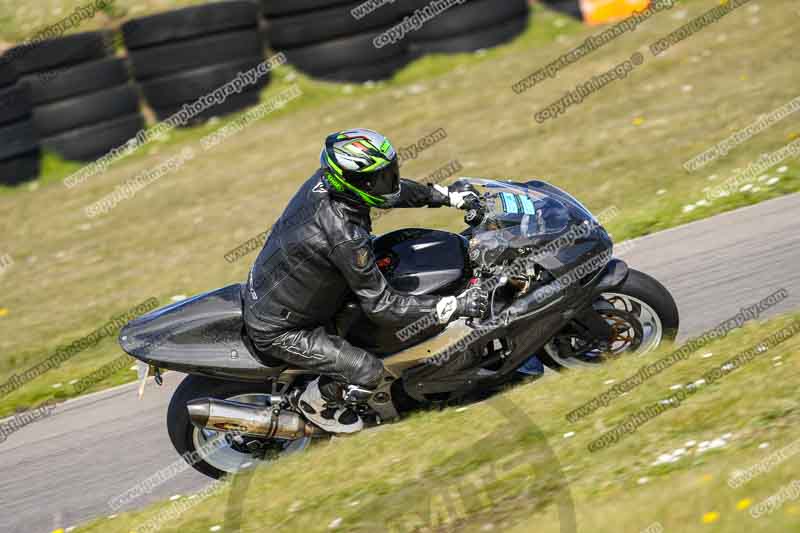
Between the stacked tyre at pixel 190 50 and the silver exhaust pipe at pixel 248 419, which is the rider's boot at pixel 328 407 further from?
the stacked tyre at pixel 190 50

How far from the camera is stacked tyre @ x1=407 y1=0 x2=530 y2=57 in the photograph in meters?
14.5

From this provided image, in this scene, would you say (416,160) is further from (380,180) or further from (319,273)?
(380,180)

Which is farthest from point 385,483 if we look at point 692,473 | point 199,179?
point 199,179

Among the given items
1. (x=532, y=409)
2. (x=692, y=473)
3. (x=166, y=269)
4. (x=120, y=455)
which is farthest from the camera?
(x=166, y=269)

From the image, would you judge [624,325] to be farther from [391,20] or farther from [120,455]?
[391,20]

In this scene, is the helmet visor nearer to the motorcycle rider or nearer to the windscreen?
the motorcycle rider

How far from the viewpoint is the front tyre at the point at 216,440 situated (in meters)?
5.93

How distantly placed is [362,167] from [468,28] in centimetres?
1036

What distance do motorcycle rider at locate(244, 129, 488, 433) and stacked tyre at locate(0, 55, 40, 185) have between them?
932 cm

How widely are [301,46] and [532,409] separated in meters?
10.2

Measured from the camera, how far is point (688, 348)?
5.98m

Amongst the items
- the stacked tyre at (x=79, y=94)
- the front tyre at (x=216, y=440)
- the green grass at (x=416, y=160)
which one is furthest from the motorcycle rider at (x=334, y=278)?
the stacked tyre at (x=79, y=94)

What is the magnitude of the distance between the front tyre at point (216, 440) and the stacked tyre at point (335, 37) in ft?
30.4

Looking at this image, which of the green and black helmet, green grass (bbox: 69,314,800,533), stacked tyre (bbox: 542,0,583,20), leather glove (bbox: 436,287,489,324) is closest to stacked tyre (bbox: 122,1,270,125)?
stacked tyre (bbox: 542,0,583,20)
